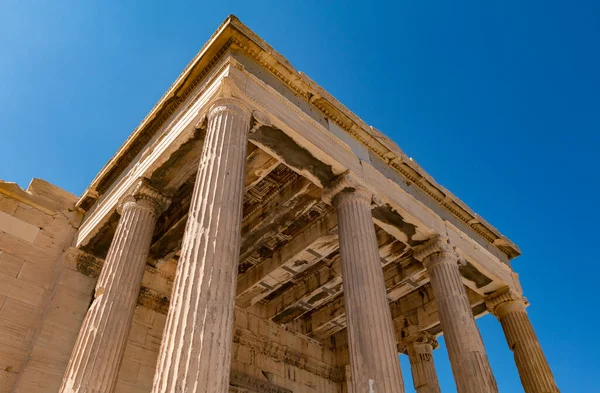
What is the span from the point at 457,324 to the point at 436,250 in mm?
2469

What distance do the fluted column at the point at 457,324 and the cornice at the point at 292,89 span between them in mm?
2712

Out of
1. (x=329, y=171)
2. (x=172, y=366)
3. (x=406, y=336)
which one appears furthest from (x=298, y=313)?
(x=172, y=366)

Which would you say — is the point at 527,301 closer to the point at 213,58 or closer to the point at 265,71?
the point at 265,71

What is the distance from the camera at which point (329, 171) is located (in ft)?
42.2

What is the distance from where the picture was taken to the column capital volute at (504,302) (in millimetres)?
16844

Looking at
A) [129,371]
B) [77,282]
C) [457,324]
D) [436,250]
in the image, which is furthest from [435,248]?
[77,282]

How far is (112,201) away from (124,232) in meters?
2.58

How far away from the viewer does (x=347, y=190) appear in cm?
1270

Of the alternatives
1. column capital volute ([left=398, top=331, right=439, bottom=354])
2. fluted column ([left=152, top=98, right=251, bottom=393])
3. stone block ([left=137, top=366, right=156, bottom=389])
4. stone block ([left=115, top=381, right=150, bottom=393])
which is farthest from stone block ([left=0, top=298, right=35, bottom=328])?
column capital volute ([left=398, top=331, right=439, bottom=354])

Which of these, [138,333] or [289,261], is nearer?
[138,333]

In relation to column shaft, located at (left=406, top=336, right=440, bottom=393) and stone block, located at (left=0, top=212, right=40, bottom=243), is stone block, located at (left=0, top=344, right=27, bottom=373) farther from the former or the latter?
column shaft, located at (left=406, top=336, right=440, bottom=393)

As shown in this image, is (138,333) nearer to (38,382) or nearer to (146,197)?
(38,382)

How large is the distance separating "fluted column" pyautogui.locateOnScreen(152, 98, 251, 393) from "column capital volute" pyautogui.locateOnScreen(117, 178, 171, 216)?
11.3ft

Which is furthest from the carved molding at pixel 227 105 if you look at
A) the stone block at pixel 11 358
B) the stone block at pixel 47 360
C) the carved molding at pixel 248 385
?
the carved molding at pixel 248 385
